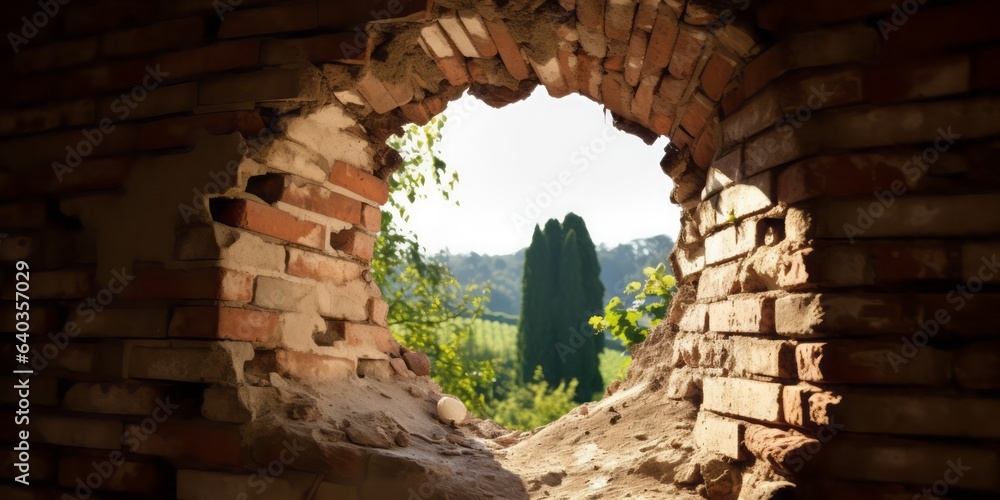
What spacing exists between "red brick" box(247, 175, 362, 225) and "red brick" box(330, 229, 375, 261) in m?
0.04

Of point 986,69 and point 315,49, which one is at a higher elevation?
point 315,49

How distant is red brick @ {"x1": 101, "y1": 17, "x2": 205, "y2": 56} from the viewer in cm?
194

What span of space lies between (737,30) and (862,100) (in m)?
0.33

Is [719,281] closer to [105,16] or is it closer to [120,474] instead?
[120,474]

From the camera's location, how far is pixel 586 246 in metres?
25.6

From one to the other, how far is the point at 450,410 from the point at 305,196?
3.03 ft

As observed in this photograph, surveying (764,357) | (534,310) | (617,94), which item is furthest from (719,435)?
(534,310)

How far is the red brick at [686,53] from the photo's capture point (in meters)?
1.66

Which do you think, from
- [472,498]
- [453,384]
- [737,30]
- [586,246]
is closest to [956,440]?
[737,30]

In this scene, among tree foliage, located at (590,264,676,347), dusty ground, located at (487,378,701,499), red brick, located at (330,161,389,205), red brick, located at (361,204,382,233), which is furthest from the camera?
tree foliage, located at (590,264,676,347)

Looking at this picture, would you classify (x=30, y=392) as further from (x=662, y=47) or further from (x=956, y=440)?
(x=956, y=440)

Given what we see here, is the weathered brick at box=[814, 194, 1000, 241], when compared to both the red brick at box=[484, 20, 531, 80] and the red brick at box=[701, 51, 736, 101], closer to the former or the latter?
the red brick at box=[701, 51, 736, 101]

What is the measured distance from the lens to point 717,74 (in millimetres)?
1700

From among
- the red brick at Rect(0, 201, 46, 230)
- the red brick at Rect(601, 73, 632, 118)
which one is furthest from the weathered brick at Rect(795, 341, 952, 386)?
the red brick at Rect(0, 201, 46, 230)
